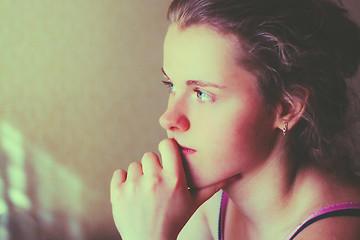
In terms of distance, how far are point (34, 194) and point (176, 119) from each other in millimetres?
896

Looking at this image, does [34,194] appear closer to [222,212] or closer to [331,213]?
[222,212]

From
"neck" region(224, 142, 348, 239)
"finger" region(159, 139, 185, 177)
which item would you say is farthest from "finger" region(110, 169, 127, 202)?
"neck" region(224, 142, 348, 239)

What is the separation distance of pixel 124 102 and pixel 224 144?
31.2 inches

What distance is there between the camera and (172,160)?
815 mm

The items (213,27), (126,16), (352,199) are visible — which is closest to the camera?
(213,27)

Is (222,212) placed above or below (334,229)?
above

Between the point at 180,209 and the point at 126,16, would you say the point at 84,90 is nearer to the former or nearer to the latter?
the point at 126,16

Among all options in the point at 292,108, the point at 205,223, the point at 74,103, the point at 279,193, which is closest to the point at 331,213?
the point at 279,193

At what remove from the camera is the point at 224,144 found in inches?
31.1

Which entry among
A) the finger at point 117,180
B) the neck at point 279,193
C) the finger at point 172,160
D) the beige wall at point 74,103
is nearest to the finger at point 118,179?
the finger at point 117,180

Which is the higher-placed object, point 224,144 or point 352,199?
point 224,144

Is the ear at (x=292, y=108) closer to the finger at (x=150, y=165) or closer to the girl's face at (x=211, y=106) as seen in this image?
the girl's face at (x=211, y=106)

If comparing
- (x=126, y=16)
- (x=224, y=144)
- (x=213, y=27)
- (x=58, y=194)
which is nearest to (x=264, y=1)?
(x=213, y=27)

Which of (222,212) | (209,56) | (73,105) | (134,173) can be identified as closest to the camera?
(209,56)
